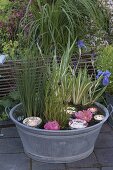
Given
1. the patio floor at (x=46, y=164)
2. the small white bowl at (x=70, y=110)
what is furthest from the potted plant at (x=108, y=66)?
the small white bowl at (x=70, y=110)

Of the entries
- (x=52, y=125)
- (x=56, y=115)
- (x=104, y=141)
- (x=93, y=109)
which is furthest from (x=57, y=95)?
(x=104, y=141)

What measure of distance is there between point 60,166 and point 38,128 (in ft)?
1.23

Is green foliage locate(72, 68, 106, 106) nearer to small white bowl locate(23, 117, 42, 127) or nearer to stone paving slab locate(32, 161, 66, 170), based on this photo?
small white bowl locate(23, 117, 42, 127)

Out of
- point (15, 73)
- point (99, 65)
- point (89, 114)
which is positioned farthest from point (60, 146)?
point (99, 65)

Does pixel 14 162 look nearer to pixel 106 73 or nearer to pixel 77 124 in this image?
pixel 77 124

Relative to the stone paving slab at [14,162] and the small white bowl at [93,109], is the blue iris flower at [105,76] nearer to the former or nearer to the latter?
the small white bowl at [93,109]

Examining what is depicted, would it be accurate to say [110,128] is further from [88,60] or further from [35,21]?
[35,21]

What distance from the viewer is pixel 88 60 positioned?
4086mm

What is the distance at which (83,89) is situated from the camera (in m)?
3.30

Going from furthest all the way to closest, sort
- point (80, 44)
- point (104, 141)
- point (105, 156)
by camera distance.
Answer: point (80, 44) → point (104, 141) → point (105, 156)

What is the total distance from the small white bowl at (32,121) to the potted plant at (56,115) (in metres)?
0.04

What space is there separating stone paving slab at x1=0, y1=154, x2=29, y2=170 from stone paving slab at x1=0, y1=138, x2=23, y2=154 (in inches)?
3.6

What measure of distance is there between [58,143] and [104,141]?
2.23 feet

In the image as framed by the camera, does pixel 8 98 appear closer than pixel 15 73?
No
